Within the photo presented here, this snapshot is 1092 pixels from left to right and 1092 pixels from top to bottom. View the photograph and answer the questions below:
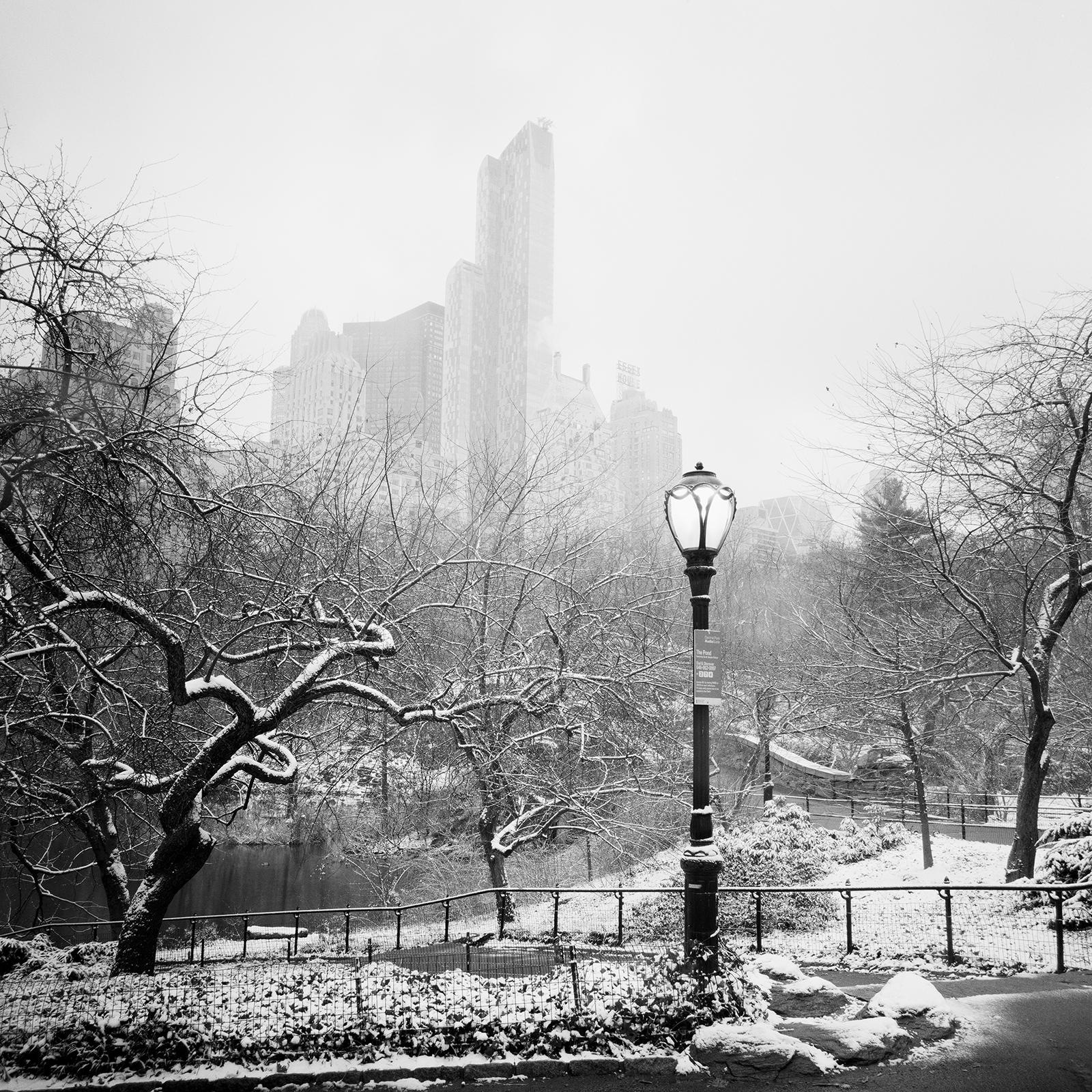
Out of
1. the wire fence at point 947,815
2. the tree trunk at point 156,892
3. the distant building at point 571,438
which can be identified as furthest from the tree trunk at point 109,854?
the wire fence at point 947,815

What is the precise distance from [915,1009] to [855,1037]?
76cm

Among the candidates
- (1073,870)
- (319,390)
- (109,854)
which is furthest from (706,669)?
(109,854)

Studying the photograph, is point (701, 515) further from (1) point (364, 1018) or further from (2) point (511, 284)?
(2) point (511, 284)

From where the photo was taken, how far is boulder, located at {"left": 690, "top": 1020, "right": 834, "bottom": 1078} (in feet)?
17.1

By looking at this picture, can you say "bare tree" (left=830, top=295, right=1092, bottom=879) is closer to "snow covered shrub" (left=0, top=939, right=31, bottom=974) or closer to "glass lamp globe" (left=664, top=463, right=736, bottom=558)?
"glass lamp globe" (left=664, top=463, right=736, bottom=558)

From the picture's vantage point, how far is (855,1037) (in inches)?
220

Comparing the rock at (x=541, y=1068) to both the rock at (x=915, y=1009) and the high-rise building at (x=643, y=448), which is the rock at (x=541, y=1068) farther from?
the high-rise building at (x=643, y=448)

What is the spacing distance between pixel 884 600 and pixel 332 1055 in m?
15.1

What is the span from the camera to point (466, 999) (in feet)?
19.1

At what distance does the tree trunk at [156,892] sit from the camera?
8.20 metres

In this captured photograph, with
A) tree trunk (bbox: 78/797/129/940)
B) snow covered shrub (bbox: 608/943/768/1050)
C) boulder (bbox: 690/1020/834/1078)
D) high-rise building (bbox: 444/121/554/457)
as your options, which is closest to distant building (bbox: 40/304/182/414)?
snow covered shrub (bbox: 608/943/768/1050)

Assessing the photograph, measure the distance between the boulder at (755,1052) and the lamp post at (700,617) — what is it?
71 cm

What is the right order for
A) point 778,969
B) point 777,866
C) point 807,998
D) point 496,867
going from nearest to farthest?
point 807,998 < point 778,969 < point 496,867 < point 777,866

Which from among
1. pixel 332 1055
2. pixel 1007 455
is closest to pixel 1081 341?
pixel 1007 455
